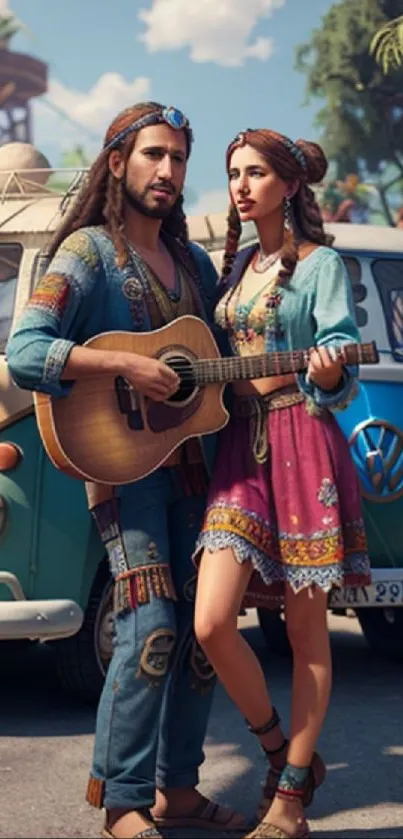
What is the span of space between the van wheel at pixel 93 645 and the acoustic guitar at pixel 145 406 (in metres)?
1.85

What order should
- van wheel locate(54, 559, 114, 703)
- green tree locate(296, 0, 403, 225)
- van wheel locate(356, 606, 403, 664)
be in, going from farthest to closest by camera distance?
green tree locate(296, 0, 403, 225)
van wheel locate(356, 606, 403, 664)
van wheel locate(54, 559, 114, 703)

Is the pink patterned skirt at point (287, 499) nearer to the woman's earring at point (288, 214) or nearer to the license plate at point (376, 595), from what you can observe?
the woman's earring at point (288, 214)

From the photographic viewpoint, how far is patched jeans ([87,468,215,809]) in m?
3.84

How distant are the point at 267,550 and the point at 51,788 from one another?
1382 mm

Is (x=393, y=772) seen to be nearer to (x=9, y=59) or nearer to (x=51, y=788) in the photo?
(x=51, y=788)

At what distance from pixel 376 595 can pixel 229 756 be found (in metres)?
1.28

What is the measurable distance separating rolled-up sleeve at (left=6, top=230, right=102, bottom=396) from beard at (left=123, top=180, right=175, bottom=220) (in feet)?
0.56

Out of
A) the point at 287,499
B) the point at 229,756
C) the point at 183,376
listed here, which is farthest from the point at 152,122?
the point at 229,756

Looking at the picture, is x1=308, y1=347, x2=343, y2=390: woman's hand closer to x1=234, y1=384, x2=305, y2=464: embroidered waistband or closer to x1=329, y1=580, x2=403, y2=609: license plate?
x1=234, y1=384, x2=305, y2=464: embroidered waistband

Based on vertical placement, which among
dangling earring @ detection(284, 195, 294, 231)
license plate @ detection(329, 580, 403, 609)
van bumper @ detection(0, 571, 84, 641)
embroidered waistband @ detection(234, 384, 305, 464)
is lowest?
license plate @ detection(329, 580, 403, 609)

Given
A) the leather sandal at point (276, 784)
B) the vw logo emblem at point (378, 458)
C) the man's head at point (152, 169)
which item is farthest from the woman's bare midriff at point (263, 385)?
the vw logo emblem at point (378, 458)

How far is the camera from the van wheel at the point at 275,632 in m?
7.37

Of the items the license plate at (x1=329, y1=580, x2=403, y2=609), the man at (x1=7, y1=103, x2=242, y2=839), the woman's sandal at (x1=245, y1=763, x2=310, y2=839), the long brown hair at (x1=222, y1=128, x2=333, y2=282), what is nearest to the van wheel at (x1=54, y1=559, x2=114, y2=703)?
the license plate at (x1=329, y1=580, x2=403, y2=609)

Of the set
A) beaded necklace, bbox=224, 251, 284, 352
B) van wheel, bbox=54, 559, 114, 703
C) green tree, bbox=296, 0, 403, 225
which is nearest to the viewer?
beaded necklace, bbox=224, 251, 284, 352
